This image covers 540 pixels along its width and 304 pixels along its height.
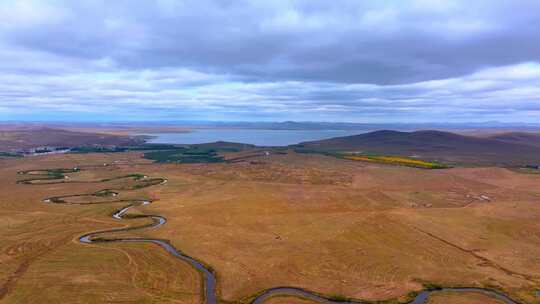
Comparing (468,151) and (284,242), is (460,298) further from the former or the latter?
(468,151)

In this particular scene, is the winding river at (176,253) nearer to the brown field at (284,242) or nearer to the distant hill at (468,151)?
the brown field at (284,242)

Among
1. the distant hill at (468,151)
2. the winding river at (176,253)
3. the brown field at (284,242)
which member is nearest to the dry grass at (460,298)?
the brown field at (284,242)

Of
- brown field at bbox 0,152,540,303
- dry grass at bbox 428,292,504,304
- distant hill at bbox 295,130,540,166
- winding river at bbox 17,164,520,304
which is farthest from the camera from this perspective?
distant hill at bbox 295,130,540,166

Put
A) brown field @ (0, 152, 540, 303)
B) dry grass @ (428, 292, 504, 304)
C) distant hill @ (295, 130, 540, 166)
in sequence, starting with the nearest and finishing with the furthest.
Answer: dry grass @ (428, 292, 504, 304), brown field @ (0, 152, 540, 303), distant hill @ (295, 130, 540, 166)

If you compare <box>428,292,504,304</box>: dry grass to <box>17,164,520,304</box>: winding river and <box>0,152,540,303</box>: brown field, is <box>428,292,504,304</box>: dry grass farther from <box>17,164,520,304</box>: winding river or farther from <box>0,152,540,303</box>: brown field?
<box>17,164,520,304</box>: winding river

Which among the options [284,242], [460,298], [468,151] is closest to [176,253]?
[284,242]

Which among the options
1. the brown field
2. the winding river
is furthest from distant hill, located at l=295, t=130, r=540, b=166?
the winding river

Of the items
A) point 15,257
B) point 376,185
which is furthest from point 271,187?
point 15,257

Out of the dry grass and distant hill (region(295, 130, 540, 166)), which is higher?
distant hill (region(295, 130, 540, 166))

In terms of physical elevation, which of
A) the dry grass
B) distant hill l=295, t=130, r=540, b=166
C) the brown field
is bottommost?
the dry grass
